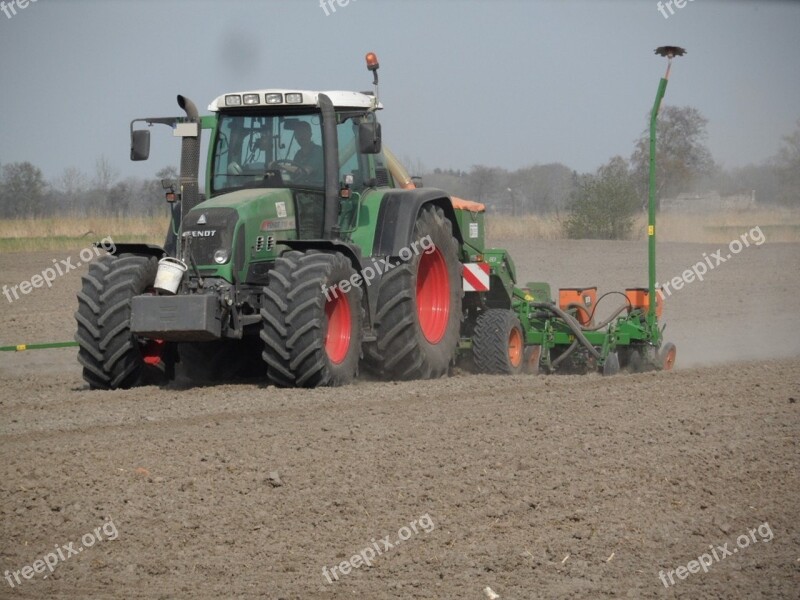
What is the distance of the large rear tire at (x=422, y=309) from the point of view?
985cm

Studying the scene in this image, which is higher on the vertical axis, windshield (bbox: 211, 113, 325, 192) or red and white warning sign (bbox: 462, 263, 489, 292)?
windshield (bbox: 211, 113, 325, 192)

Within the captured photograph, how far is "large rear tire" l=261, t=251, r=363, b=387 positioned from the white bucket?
0.71 m

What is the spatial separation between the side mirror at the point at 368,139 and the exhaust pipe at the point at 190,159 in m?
1.55

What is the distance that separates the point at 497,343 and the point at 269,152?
287 centimetres

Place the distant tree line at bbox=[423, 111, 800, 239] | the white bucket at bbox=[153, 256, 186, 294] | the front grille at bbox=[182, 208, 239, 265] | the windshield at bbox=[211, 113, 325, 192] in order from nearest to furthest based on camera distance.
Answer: the white bucket at bbox=[153, 256, 186, 294], the front grille at bbox=[182, 208, 239, 265], the windshield at bbox=[211, 113, 325, 192], the distant tree line at bbox=[423, 111, 800, 239]

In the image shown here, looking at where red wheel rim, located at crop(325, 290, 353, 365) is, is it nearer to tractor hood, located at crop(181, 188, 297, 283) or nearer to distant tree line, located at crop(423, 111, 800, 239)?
tractor hood, located at crop(181, 188, 297, 283)

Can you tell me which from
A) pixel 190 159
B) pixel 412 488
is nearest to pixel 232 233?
pixel 190 159

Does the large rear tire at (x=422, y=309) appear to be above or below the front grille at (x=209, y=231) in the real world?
below

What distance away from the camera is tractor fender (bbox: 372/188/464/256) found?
32.7 feet

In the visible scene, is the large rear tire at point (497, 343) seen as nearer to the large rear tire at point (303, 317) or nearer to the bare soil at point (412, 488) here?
the bare soil at point (412, 488)

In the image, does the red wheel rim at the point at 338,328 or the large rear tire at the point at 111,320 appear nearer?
the large rear tire at the point at 111,320

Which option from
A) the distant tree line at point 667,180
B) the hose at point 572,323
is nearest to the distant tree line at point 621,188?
the distant tree line at point 667,180

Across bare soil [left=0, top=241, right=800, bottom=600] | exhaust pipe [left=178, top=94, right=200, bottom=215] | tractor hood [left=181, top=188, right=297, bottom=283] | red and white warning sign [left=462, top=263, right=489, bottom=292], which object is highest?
exhaust pipe [left=178, top=94, right=200, bottom=215]

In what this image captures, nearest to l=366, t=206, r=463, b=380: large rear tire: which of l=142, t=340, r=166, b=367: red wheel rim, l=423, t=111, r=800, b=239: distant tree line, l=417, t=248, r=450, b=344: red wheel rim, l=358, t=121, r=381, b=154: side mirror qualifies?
l=417, t=248, r=450, b=344: red wheel rim
